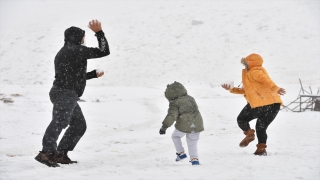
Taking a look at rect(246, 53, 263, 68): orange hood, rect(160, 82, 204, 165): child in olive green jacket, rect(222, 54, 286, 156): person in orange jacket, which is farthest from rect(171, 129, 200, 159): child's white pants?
rect(246, 53, 263, 68): orange hood

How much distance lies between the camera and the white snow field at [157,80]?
17.4 ft

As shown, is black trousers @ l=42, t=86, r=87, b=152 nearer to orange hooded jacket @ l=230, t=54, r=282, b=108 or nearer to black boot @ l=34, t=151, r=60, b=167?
black boot @ l=34, t=151, r=60, b=167

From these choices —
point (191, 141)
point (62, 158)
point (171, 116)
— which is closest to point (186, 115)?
point (171, 116)

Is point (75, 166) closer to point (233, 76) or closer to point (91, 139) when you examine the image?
point (91, 139)

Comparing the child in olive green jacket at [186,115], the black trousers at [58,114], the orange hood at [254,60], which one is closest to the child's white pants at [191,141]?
the child in olive green jacket at [186,115]

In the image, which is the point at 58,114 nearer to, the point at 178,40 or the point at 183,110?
the point at 183,110

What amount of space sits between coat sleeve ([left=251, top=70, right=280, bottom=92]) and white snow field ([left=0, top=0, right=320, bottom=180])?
1033 mm

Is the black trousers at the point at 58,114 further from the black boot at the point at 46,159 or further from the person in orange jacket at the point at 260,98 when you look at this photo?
the person in orange jacket at the point at 260,98

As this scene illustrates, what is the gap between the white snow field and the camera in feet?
17.4

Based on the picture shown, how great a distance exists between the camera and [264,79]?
5.98 meters

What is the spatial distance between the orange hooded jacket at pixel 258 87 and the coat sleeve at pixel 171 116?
1478 mm

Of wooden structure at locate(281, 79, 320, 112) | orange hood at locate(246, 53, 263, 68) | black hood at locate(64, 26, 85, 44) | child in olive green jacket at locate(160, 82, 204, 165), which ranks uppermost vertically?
black hood at locate(64, 26, 85, 44)

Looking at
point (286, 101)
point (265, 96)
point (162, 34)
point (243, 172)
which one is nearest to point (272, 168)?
point (243, 172)

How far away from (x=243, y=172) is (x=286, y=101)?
16.2 meters
